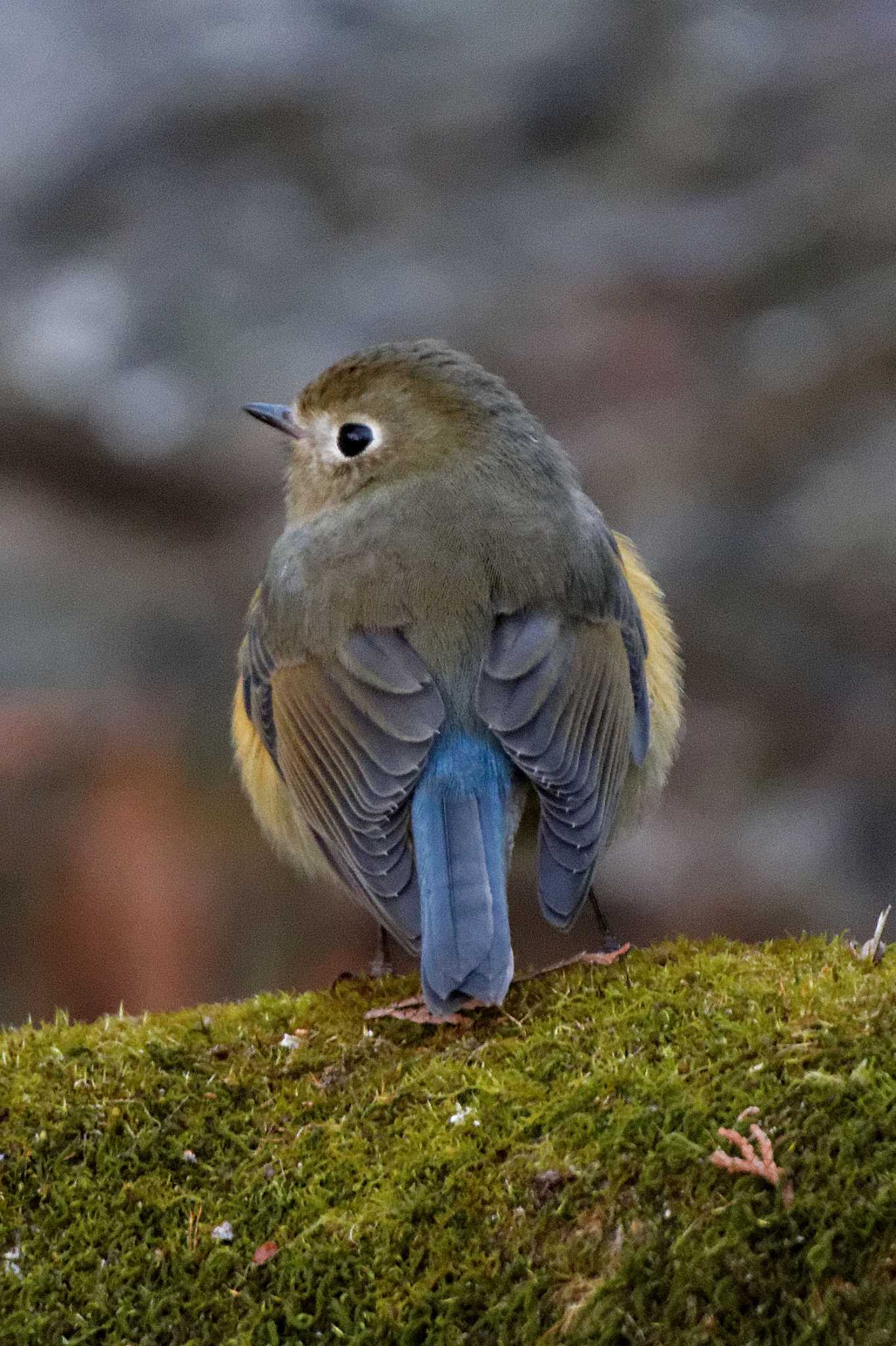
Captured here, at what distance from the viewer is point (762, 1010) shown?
2250 mm

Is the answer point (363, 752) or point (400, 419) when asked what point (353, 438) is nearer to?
point (400, 419)

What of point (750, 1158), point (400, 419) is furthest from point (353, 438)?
point (750, 1158)

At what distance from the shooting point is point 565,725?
10.2 feet

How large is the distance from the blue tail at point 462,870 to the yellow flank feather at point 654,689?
0.68m

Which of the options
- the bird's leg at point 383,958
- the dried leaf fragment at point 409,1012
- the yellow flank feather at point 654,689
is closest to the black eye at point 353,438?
the yellow flank feather at point 654,689

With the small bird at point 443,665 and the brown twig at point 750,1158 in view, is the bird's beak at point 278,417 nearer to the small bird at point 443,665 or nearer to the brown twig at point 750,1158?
the small bird at point 443,665

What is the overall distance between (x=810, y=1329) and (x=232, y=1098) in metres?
1.11

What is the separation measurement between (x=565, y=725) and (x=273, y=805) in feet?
2.86

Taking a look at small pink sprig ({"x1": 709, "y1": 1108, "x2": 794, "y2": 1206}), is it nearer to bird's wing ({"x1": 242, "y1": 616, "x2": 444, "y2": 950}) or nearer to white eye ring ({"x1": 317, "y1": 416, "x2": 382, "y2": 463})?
bird's wing ({"x1": 242, "y1": 616, "x2": 444, "y2": 950})

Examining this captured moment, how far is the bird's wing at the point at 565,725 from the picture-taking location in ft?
9.70

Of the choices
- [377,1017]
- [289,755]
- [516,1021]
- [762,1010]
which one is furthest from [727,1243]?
[289,755]

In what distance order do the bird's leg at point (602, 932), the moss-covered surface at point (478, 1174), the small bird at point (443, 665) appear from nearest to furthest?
the moss-covered surface at point (478, 1174)
the small bird at point (443, 665)
the bird's leg at point (602, 932)

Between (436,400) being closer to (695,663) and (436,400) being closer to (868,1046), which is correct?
(695,663)

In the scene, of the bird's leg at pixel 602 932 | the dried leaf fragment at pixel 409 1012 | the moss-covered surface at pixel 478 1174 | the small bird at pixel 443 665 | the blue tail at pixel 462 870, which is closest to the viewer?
the moss-covered surface at pixel 478 1174
